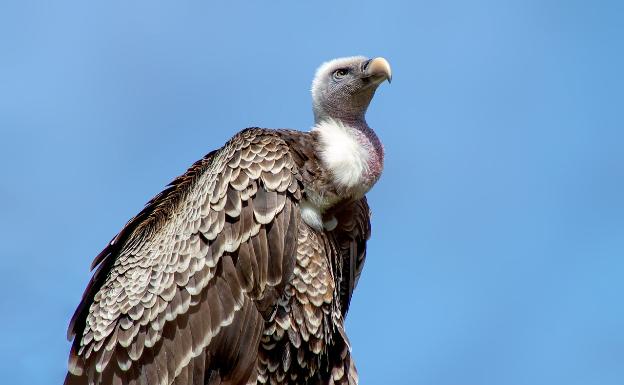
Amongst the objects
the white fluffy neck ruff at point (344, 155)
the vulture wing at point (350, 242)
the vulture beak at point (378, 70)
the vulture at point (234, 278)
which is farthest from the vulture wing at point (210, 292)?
the vulture beak at point (378, 70)

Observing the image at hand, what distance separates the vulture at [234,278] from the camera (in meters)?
10.2

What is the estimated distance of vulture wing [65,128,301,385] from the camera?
1017 cm

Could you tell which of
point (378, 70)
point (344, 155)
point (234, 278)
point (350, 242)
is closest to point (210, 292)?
point (234, 278)

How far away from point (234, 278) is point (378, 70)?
266cm

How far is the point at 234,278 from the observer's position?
10.2m

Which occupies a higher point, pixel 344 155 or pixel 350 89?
pixel 350 89

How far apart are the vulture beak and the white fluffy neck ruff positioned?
2.13 feet

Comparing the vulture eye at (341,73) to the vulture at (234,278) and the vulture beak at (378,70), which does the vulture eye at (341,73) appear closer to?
the vulture beak at (378,70)

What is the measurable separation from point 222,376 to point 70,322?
1.57 m

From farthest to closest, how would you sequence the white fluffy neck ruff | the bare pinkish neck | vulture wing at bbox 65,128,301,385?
the bare pinkish neck → the white fluffy neck ruff → vulture wing at bbox 65,128,301,385

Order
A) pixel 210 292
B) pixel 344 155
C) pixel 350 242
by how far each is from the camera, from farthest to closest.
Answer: pixel 350 242 → pixel 344 155 → pixel 210 292

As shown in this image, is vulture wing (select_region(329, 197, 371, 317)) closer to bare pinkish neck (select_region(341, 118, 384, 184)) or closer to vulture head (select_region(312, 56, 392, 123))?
bare pinkish neck (select_region(341, 118, 384, 184))

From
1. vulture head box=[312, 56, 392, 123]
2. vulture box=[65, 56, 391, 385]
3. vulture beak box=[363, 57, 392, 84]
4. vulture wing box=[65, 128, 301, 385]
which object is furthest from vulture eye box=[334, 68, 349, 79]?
vulture wing box=[65, 128, 301, 385]

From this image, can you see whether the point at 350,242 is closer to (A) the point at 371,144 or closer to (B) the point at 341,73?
(A) the point at 371,144
